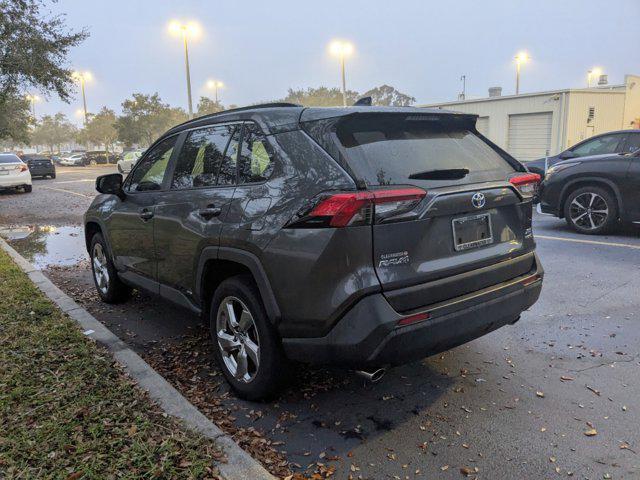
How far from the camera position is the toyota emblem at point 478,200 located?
292 cm

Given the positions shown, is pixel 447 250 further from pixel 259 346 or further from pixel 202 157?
pixel 202 157

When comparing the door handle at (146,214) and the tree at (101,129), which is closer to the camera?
the door handle at (146,214)

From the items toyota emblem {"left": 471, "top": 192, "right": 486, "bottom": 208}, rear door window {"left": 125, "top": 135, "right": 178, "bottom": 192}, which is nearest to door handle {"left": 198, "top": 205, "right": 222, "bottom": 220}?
rear door window {"left": 125, "top": 135, "right": 178, "bottom": 192}

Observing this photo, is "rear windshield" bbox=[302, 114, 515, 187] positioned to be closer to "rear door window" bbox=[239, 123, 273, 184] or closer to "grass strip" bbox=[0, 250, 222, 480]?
"rear door window" bbox=[239, 123, 273, 184]

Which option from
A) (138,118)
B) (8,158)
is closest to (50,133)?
(138,118)

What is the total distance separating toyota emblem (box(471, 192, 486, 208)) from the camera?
292 cm

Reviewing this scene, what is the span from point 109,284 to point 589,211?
7245 mm

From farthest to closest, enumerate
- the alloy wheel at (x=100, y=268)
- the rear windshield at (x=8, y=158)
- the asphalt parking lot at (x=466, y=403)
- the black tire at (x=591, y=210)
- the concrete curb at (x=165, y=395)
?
the rear windshield at (x=8, y=158), the black tire at (x=591, y=210), the alloy wheel at (x=100, y=268), the asphalt parking lot at (x=466, y=403), the concrete curb at (x=165, y=395)

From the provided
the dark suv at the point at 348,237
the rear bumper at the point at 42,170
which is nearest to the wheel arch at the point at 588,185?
the dark suv at the point at 348,237

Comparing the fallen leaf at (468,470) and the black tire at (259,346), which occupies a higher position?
the black tire at (259,346)

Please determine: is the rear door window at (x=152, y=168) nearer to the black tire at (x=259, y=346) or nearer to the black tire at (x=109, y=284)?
the black tire at (x=109, y=284)

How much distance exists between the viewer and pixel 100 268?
5566mm

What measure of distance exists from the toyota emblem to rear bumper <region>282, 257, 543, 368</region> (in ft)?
1.62

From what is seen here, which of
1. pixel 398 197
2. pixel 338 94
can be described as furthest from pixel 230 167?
pixel 338 94
